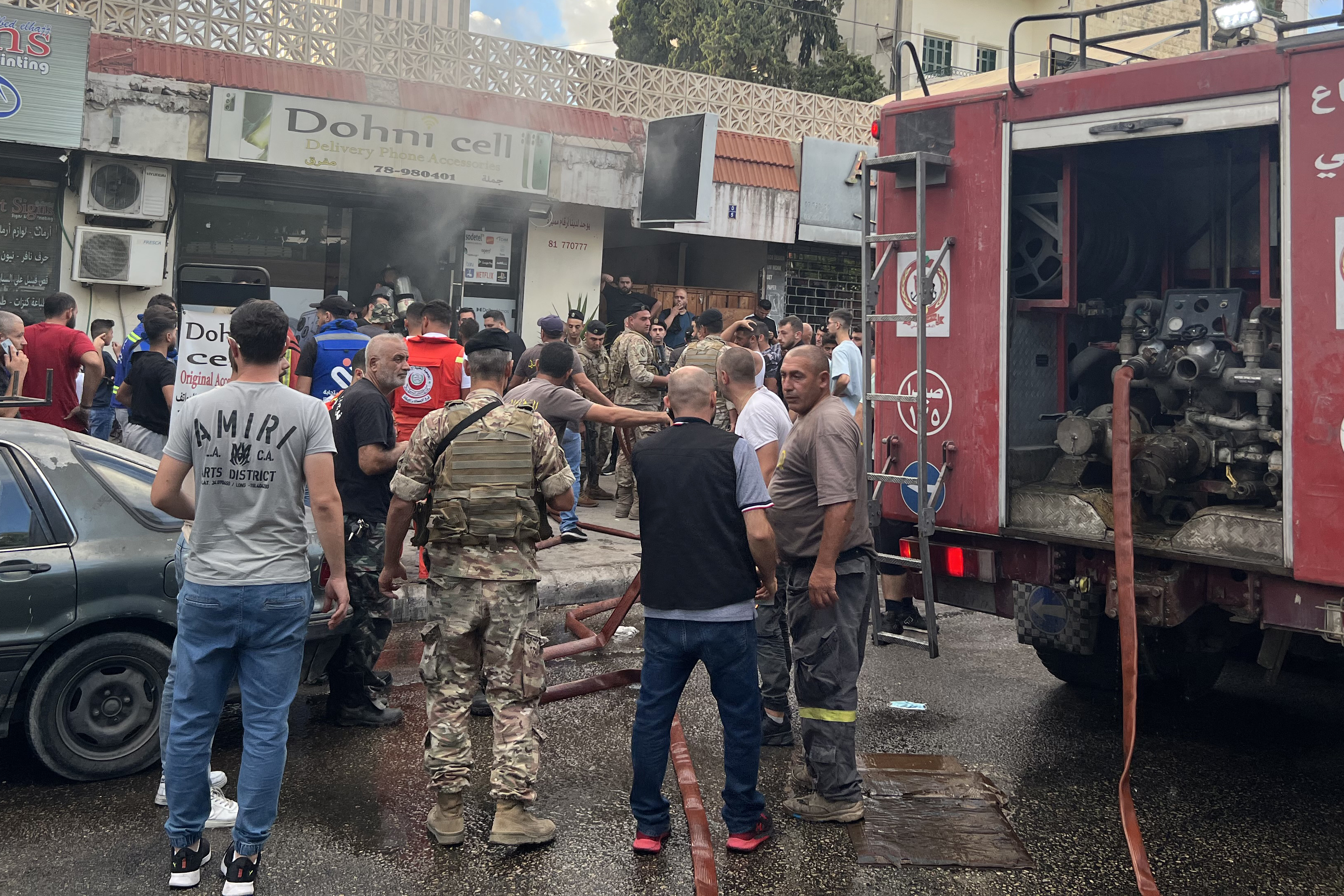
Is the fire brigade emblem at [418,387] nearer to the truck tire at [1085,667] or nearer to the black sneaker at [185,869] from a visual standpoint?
the black sneaker at [185,869]

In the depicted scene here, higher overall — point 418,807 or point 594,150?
point 594,150

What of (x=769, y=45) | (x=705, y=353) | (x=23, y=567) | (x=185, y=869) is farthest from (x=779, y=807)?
(x=769, y=45)

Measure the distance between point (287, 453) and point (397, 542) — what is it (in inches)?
30.1

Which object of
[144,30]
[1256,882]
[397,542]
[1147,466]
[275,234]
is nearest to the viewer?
[1256,882]

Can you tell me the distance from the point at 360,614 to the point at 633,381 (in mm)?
5623

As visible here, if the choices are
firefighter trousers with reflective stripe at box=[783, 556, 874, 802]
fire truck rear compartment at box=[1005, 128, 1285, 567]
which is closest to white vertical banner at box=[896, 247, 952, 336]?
fire truck rear compartment at box=[1005, 128, 1285, 567]

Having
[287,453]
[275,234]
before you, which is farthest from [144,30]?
[287,453]

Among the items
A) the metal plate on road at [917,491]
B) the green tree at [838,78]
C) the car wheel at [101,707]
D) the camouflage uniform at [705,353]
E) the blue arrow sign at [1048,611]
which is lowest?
the car wheel at [101,707]

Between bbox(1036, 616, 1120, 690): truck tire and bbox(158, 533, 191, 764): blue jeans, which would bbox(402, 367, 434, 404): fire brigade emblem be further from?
bbox(1036, 616, 1120, 690): truck tire

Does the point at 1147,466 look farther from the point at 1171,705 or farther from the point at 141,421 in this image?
the point at 141,421

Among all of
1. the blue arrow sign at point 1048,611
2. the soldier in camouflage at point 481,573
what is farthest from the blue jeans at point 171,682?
the blue arrow sign at point 1048,611

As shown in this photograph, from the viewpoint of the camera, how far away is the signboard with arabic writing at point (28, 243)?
12.9m

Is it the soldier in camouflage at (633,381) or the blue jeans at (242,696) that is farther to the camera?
the soldier in camouflage at (633,381)

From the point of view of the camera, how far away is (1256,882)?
391 centimetres
